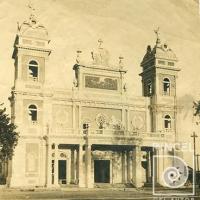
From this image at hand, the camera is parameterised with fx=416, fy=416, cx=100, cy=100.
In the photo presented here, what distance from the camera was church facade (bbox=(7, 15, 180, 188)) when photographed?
1574 inches

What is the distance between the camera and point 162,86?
4825cm

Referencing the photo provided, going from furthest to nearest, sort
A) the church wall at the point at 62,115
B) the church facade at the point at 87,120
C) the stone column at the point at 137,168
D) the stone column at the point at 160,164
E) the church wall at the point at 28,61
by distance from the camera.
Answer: the stone column at the point at 160,164 → the church wall at the point at 62,115 → the church wall at the point at 28,61 → the stone column at the point at 137,168 → the church facade at the point at 87,120

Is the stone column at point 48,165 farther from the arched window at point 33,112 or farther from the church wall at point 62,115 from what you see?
the arched window at point 33,112

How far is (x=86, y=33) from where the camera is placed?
5200 centimetres

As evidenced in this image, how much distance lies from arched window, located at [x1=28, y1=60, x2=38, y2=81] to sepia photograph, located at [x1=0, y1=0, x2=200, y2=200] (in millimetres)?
133

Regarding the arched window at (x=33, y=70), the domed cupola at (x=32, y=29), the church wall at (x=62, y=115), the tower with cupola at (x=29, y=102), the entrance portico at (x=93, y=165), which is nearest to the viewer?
the entrance portico at (x=93, y=165)

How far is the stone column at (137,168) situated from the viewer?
133 ft

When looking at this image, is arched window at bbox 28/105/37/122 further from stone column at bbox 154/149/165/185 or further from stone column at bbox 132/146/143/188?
stone column at bbox 154/149/165/185

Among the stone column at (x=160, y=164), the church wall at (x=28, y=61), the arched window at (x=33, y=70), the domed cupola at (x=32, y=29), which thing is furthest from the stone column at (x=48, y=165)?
the stone column at (x=160, y=164)

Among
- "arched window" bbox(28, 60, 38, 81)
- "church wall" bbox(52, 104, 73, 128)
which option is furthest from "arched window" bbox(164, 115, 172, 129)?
"arched window" bbox(28, 60, 38, 81)

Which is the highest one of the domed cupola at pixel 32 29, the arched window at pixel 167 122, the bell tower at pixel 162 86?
the domed cupola at pixel 32 29

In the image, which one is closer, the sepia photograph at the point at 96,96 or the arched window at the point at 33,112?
the sepia photograph at the point at 96,96

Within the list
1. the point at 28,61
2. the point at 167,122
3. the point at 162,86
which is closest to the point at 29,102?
the point at 28,61

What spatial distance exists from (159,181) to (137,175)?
4.11m
